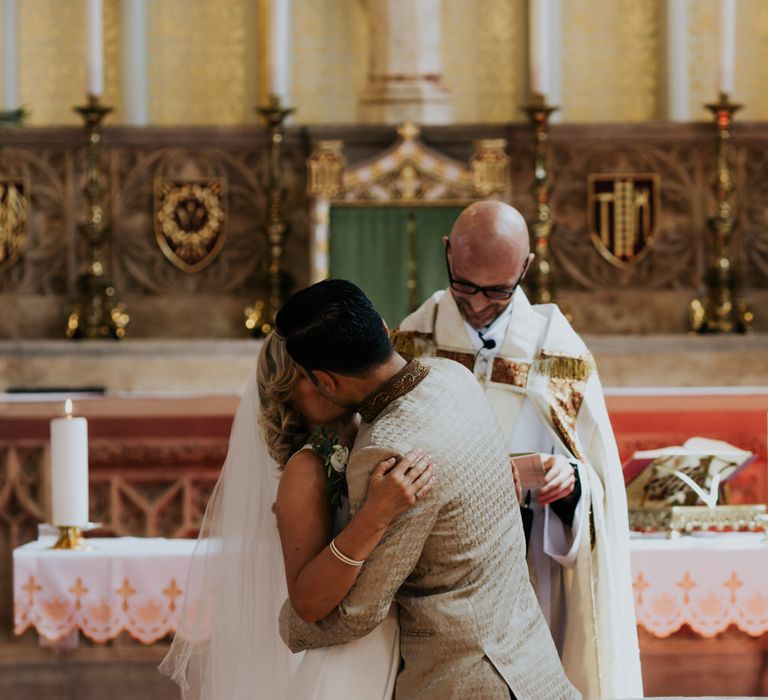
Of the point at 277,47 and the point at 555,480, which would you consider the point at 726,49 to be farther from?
the point at 555,480

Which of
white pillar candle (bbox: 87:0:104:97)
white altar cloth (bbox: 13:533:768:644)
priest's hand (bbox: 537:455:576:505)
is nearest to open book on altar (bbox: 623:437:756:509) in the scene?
white altar cloth (bbox: 13:533:768:644)

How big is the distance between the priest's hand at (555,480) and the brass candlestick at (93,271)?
667cm

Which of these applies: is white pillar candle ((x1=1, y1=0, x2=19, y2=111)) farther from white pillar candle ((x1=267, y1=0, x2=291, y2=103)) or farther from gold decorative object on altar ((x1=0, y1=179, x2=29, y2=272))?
white pillar candle ((x1=267, y1=0, x2=291, y2=103))

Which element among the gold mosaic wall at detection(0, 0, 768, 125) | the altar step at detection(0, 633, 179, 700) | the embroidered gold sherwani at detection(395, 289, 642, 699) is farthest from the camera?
the gold mosaic wall at detection(0, 0, 768, 125)

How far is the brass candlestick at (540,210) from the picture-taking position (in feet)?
32.0

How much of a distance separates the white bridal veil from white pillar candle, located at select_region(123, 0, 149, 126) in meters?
8.91

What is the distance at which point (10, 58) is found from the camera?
1192cm

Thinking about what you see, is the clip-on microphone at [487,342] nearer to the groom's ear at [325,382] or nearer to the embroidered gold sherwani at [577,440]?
the embroidered gold sherwani at [577,440]

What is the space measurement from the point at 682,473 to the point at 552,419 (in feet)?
2.44

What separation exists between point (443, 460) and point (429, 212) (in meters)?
7.38

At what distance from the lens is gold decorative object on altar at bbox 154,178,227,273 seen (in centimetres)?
1014

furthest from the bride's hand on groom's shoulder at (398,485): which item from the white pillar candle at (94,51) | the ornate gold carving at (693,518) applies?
the white pillar candle at (94,51)

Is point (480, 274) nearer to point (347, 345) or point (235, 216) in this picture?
point (347, 345)

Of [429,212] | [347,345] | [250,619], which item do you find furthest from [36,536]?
[429,212]
